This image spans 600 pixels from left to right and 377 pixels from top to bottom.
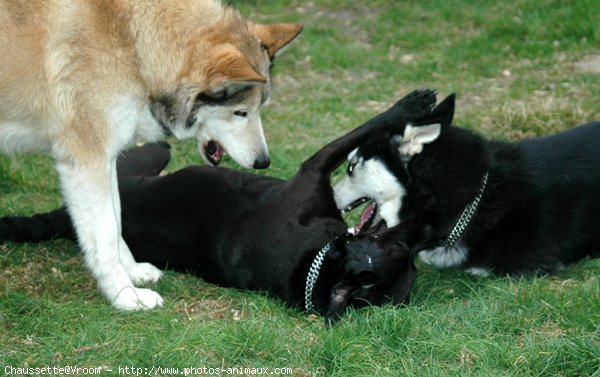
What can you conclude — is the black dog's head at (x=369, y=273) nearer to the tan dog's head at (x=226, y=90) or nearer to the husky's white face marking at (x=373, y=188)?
the husky's white face marking at (x=373, y=188)

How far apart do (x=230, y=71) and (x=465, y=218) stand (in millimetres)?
1657

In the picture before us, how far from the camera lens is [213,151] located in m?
5.11

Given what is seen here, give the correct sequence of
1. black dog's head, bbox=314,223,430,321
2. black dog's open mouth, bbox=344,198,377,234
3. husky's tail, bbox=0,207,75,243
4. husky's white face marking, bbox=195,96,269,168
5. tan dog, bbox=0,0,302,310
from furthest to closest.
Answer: husky's tail, bbox=0,207,75,243 → black dog's open mouth, bbox=344,198,377,234 → husky's white face marking, bbox=195,96,269,168 → black dog's head, bbox=314,223,430,321 → tan dog, bbox=0,0,302,310

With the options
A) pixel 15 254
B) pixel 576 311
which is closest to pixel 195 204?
pixel 15 254

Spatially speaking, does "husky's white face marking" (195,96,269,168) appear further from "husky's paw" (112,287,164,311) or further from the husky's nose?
"husky's paw" (112,287,164,311)

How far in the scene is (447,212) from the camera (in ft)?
16.1

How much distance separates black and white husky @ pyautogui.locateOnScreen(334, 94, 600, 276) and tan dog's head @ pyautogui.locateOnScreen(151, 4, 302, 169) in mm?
784

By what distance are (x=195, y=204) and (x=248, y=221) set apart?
1.38ft

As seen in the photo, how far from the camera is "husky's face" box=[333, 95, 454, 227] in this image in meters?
4.81

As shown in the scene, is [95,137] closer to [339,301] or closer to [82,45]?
[82,45]

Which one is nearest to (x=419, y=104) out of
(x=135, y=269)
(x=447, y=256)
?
(x=447, y=256)

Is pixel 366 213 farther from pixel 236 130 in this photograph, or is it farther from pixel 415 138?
pixel 236 130

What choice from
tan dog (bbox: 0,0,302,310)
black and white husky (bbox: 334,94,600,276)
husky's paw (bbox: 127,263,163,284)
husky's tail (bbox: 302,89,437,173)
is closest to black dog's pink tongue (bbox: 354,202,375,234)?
black and white husky (bbox: 334,94,600,276)

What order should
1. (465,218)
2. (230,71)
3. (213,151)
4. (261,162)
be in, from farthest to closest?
1. (213,151)
2. (261,162)
3. (465,218)
4. (230,71)
